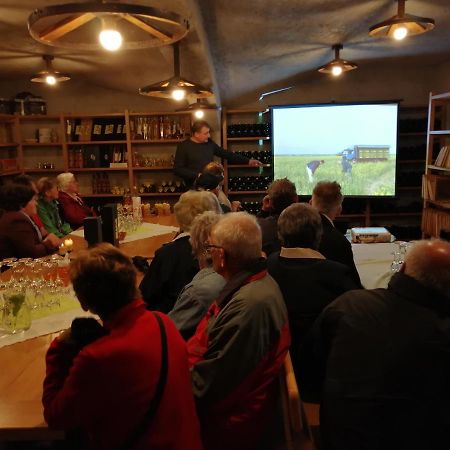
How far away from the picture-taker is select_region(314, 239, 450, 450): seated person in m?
1.55

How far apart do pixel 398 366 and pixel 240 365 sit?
1.72 ft

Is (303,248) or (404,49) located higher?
(404,49)

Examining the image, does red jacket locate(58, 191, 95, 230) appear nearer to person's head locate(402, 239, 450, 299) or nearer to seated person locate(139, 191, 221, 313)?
seated person locate(139, 191, 221, 313)

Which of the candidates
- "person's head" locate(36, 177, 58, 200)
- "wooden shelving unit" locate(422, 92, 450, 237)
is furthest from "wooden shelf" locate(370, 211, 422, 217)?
"person's head" locate(36, 177, 58, 200)

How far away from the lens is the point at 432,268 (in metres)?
1.62

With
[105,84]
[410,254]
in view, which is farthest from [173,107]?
[410,254]

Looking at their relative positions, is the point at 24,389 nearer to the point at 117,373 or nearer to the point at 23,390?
the point at 23,390

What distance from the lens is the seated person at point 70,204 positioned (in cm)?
556

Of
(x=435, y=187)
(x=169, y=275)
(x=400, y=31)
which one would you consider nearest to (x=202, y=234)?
(x=169, y=275)

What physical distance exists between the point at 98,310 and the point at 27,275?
139 centimetres

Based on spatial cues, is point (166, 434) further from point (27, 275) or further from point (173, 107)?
point (173, 107)

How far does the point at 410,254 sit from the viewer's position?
1.71m

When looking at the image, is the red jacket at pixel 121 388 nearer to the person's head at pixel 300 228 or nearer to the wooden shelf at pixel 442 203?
the person's head at pixel 300 228

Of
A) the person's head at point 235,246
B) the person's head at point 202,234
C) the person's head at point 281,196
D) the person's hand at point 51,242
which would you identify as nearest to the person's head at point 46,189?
the person's hand at point 51,242
